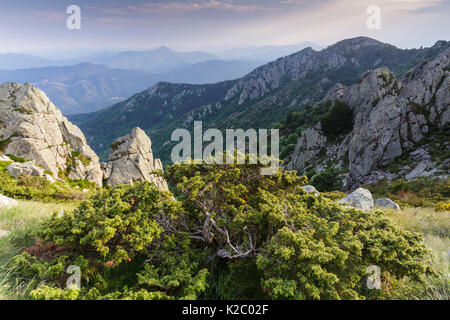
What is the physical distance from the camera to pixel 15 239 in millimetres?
6824

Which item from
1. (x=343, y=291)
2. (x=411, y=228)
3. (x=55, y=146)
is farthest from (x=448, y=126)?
(x=55, y=146)

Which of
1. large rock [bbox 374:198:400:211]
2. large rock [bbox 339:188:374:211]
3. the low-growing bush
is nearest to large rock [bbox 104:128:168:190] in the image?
large rock [bbox 339:188:374:211]

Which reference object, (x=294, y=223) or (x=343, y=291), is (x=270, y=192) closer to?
(x=294, y=223)

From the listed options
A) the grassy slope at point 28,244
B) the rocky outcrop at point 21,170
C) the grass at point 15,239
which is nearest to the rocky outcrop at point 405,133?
the grassy slope at point 28,244

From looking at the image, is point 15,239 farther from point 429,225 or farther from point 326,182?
point 326,182

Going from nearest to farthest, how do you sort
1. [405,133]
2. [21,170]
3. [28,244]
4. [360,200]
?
1. [28,244]
2. [360,200]
3. [21,170]
4. [405,133]

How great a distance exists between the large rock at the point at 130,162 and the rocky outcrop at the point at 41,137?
2103 mm

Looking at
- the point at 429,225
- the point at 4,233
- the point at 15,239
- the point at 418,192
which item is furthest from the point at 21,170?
→ the point at 418,192

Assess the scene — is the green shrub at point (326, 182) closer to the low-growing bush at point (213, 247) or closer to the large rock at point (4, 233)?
the low-growing bush at point (213, 247)

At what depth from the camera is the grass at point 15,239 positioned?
4733 millimetres

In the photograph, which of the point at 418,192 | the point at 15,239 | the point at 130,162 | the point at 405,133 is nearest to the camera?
the point at 15,239

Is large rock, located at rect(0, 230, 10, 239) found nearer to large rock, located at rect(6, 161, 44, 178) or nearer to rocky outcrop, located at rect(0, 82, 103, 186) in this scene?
large rock, located at rect(6, 161, 44, 178)

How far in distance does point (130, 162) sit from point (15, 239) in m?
31.0
